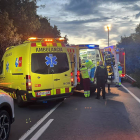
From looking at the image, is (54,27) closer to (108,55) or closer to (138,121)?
(108,55)

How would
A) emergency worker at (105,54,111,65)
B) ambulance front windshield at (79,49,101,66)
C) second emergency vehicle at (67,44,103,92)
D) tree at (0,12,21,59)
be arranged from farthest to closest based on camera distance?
tree at (0,12,21,59) < emergency worker at (105,54,111,65) < ambulance front windshield at (79,49,101,66) < second emergency vehicle at (67,44,103,92)

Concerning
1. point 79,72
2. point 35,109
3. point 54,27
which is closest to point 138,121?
point 35,109

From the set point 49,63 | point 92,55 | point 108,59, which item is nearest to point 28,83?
point 49,63

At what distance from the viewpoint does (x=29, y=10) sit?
18156mm

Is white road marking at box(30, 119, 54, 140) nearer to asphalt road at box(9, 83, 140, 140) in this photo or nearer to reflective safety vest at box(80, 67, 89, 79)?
asphalt road at box(9, 83, 140, 140)

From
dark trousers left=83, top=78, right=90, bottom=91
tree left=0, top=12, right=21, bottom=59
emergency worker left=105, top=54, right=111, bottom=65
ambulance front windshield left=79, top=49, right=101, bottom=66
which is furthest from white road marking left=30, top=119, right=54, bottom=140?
tree left=0, top=12, right=21, bottom=59

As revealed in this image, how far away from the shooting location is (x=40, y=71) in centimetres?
809

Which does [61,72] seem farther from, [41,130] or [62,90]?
[41,130]

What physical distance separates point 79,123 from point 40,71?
2643 mm

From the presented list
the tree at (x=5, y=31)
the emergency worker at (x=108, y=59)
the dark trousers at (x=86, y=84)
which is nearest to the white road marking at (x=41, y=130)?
the dark trousers at (x=86, y=84)

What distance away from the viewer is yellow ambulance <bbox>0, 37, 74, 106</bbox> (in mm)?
7918

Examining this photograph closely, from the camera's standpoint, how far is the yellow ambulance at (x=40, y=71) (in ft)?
26.0

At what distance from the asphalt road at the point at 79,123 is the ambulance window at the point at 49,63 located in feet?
4.47

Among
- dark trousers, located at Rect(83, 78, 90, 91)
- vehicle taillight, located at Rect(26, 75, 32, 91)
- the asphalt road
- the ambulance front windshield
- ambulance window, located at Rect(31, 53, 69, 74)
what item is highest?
the ambulance front windshield
